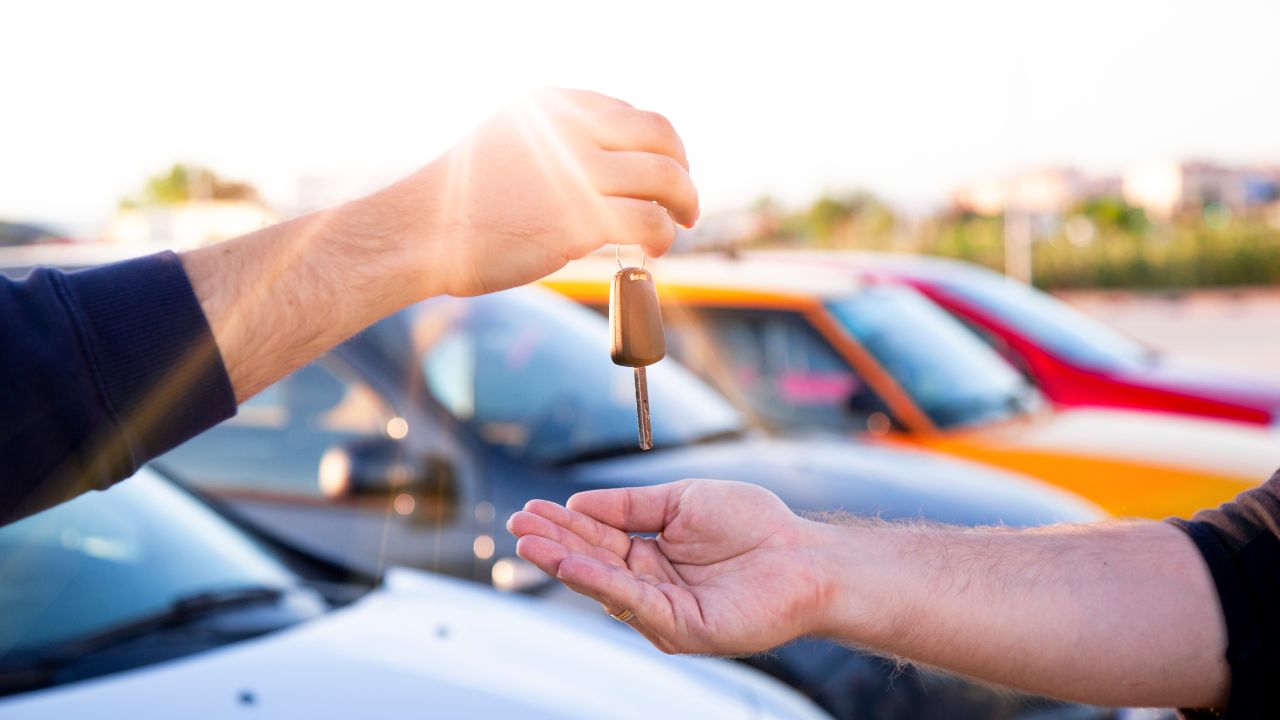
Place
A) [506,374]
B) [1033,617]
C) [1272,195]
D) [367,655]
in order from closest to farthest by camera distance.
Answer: [1033,617], [367,655], [506,374], [1272,195]

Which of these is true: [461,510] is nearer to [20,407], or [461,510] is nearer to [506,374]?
[506,374]

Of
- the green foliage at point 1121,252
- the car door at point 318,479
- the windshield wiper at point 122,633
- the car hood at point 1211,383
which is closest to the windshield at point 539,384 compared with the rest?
the car door at point 318,479

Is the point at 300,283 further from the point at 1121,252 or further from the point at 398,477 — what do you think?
the point at 1121,252

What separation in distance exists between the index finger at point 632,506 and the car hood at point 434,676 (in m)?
0.54

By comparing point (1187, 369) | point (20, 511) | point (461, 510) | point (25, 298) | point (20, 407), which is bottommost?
point (1187, 369)

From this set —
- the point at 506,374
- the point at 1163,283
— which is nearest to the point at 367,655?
the point at 506,374

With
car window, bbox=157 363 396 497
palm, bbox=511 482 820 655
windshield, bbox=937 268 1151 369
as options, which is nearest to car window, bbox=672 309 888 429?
windshield, bbox=937 268 1151 369

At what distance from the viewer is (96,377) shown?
1612 millimetres

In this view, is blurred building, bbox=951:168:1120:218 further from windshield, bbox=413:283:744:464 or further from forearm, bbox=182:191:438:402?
forearm, bbox=182:191:438:402

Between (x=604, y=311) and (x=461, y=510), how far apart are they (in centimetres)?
176

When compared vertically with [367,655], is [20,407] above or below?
above

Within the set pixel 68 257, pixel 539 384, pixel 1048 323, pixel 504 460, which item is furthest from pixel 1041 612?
pixel 1048 323

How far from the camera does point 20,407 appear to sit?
1581mm

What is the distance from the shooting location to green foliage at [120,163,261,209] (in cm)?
1906
